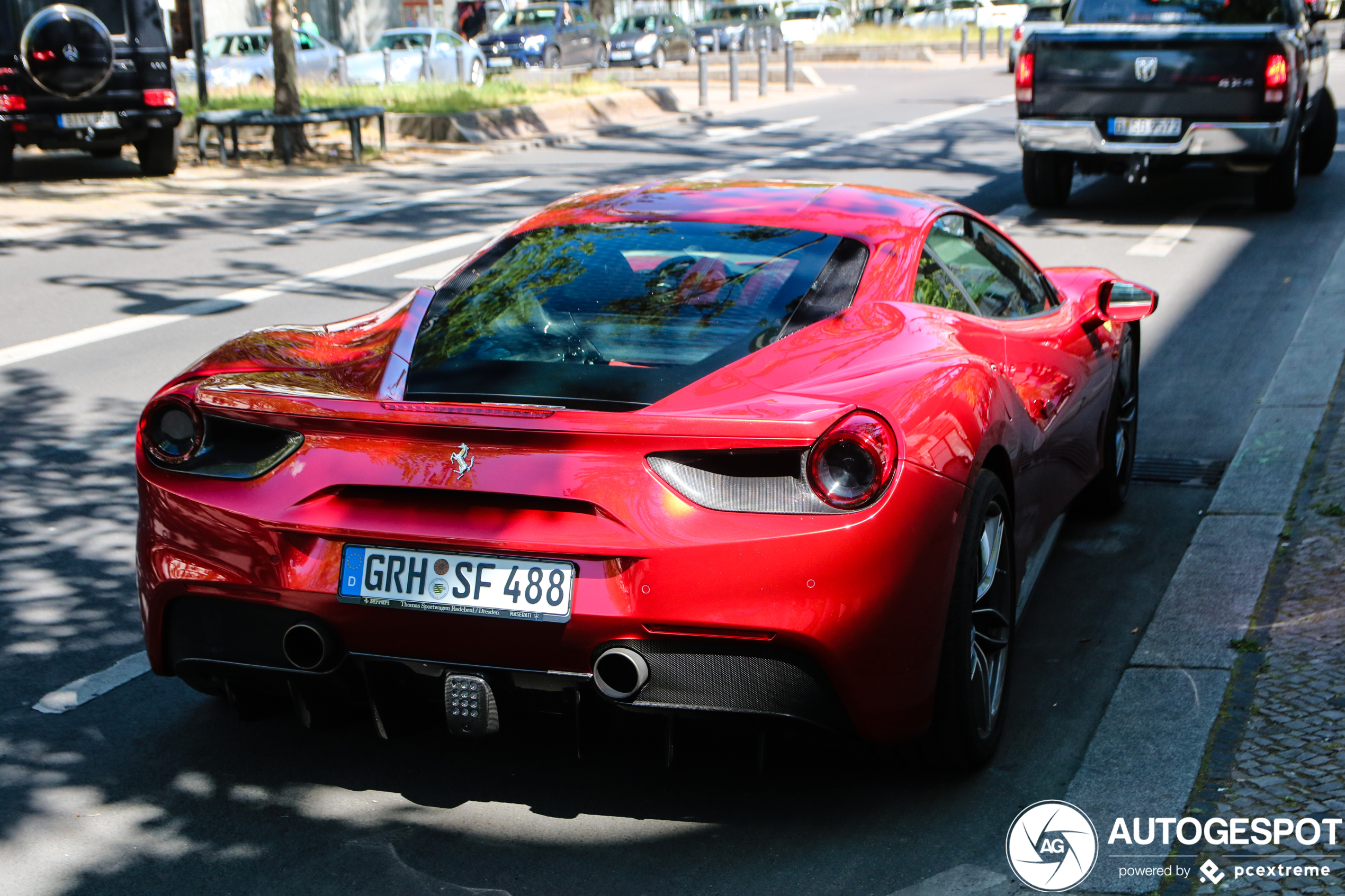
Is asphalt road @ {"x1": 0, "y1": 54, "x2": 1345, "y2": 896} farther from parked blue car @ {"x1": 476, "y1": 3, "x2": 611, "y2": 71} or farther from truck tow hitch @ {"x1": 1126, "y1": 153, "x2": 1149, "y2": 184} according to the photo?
parked blue car @ {"x1": 476, "y1": 3, "x2": 611, "y2": 71}

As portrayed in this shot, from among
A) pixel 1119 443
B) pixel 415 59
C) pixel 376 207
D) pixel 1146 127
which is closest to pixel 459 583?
pixel 1119 443

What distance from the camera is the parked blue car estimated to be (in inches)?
1622

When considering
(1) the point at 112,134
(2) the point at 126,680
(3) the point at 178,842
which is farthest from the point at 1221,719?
(1) the point at 112,134

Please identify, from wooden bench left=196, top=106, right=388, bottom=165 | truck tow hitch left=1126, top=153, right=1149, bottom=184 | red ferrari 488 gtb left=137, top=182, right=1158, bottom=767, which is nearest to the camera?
red ferrari 488 gtb left=137, top=182, right=1158, bottom=767

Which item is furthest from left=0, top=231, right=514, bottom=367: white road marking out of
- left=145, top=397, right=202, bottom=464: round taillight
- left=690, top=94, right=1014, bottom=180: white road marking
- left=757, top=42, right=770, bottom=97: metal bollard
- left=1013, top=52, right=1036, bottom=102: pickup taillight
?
left=757, top=42, right=770, bottom=97: metal bollard

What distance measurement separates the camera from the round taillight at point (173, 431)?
3.40m

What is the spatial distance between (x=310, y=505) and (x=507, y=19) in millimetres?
41983

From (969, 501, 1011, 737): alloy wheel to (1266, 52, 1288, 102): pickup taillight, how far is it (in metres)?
9.82

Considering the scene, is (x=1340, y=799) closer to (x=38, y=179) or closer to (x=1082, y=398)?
(x=1082, y=398)

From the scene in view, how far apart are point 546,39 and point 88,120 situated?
2594cm

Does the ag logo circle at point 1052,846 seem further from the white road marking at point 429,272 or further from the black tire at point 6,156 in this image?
the black tire at point 6,156

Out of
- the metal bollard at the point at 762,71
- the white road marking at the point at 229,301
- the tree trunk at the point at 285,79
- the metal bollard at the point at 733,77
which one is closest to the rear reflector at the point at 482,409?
the white road marking at the point at 229,301

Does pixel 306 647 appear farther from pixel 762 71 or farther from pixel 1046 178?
pixel 762 71

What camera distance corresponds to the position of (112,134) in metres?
17.1
